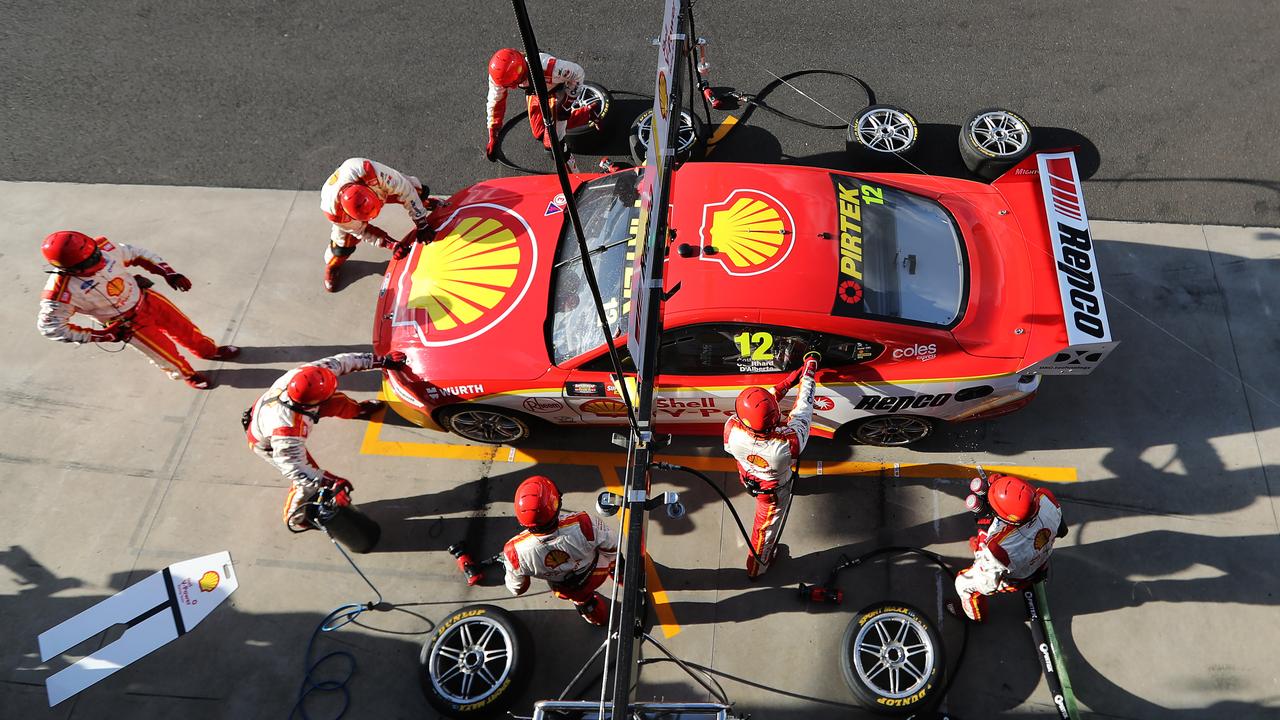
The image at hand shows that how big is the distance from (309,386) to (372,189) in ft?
6.49

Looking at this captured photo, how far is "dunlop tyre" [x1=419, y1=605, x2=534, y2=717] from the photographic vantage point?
16.1 feet

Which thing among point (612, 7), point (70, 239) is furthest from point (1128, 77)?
point (70, 239)

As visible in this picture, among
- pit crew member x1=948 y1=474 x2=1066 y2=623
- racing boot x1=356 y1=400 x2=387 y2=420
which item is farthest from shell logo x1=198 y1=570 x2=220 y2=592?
pit crew member x1=948 y1=474 x2=1066 y2=623

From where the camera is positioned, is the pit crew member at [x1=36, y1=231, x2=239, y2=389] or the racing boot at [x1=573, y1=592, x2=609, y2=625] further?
the pit crew member at [x1=36, y1=231, x2=239, y2=389]

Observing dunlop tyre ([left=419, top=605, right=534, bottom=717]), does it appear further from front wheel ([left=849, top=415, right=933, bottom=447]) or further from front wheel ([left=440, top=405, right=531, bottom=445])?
front wheel ([left=849, top=415, right=933, bottom=447])

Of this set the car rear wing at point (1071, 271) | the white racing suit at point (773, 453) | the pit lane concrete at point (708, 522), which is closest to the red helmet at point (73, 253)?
the pit lane concrete at point (708, 522)

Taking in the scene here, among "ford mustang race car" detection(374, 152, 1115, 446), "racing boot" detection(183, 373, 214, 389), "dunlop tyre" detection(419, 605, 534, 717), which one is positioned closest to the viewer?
"dunlop tyre" detection(419, 605, 534, 717)

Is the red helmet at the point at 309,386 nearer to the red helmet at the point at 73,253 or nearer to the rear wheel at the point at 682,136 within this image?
the red helmet at the point at 73,253

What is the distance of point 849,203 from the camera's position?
17.8ft

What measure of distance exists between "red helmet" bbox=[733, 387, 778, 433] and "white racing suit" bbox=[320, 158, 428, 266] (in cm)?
317

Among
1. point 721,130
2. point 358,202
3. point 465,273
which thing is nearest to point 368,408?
point 465,273

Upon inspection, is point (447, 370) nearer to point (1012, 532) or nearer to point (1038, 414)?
point (1012, 532)

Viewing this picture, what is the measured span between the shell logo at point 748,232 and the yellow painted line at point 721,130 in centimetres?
245

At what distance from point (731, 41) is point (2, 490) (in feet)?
26.1
